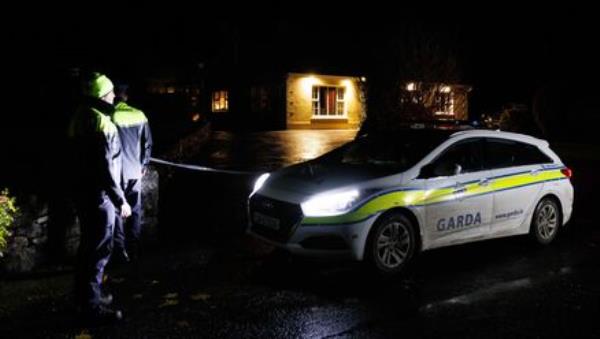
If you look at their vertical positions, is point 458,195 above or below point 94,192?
below

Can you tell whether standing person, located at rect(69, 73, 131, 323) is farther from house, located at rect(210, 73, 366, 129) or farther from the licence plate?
house, located at rect(210, 73, 366, 129)

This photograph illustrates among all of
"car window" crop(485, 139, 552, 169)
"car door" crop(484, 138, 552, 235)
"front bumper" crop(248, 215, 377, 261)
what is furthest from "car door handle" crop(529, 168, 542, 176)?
"front bumper" crop(248, 215, 377, 261)

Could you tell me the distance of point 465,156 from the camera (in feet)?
23.4

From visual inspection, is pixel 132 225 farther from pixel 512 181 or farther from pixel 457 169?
pixel 512 181

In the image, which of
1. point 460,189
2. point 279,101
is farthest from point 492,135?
point 279,101

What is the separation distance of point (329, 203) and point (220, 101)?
27051 millimetres

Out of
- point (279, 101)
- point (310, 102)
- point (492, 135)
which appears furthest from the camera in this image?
point (310, 102)

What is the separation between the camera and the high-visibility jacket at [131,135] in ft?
22.1

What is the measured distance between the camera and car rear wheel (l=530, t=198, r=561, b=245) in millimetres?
7688

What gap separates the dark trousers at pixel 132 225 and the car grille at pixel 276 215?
140cm

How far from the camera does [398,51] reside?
2188 cm

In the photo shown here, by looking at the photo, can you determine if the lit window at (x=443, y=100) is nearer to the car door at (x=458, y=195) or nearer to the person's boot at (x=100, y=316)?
the car door at (x=458, y=195)

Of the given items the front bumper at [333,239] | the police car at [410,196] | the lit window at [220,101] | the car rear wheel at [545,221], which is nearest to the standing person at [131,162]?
the police car at [410,196]

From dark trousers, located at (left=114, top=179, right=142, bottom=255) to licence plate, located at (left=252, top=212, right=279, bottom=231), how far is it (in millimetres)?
1460
